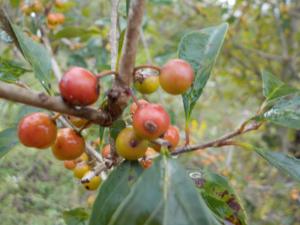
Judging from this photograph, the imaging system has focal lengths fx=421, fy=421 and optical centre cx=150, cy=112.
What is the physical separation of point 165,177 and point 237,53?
3851 mm

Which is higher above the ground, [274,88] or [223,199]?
[274,88]

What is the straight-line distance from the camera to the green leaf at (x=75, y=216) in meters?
1.20

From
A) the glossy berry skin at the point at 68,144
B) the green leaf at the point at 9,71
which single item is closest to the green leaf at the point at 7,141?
the green leaf at the point at 9,71

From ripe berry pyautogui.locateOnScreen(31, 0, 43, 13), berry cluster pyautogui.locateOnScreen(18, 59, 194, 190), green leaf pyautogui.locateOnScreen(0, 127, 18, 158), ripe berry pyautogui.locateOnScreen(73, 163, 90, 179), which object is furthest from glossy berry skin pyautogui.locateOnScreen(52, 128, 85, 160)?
ripe berry pyautogui.locateOnScreen(31, 0, 43, 13)

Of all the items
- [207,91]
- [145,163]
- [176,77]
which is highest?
[176,77]

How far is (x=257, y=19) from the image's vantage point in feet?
13.4

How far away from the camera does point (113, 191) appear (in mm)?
837

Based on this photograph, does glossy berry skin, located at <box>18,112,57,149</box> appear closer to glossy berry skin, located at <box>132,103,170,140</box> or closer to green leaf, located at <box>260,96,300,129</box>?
glossy berry skin, located at <box>132,103,170,140</box>

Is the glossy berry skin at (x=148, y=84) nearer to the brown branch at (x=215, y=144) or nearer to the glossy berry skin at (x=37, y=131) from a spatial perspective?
the brown branch at (x=215, y=144)

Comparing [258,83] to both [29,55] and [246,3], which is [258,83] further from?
[29,55]

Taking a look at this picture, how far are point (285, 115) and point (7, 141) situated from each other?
690mm

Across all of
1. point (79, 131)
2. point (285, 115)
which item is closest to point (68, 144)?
point (79, 131)

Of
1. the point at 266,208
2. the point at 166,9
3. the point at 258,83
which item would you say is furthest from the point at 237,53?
the point at 266,208

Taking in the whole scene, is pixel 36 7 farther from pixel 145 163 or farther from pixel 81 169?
pixel 145 163
